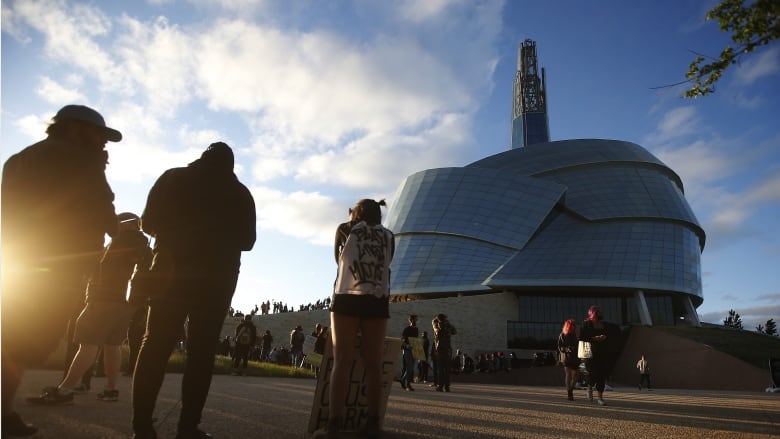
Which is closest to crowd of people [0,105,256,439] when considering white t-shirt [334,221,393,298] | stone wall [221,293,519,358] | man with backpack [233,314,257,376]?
white t-shirt [334,221,393,298]

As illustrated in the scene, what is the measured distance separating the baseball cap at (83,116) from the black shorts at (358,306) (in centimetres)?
204

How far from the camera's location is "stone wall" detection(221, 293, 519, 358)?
33781mm

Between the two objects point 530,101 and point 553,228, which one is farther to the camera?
point 530,101

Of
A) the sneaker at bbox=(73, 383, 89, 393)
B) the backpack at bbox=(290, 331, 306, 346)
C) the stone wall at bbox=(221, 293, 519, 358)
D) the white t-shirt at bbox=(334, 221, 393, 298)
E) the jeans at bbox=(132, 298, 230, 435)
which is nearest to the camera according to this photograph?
the jeans at bbox=(132, 298, 230, 435)

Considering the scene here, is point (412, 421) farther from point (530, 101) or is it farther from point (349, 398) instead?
point (530, 101)

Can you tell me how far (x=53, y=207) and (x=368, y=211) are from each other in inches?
83.2

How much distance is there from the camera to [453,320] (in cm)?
3597

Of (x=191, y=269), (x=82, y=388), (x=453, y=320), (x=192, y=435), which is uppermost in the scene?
(x=453, y=320)

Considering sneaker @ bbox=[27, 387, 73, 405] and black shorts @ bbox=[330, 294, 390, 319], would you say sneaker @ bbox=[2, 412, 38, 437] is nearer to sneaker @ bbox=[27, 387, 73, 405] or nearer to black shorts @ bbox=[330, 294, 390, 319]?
sneaker @ bbox=[27, 387, 73, 405]

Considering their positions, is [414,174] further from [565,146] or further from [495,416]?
[495,416]

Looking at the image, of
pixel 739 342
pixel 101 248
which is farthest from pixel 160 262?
pixel 739 342

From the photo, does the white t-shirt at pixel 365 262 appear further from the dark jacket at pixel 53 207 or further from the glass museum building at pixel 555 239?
the glass museum building at pixel 555 239

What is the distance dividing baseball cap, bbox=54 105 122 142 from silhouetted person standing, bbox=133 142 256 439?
22.3 inches

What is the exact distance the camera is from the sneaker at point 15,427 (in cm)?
290
